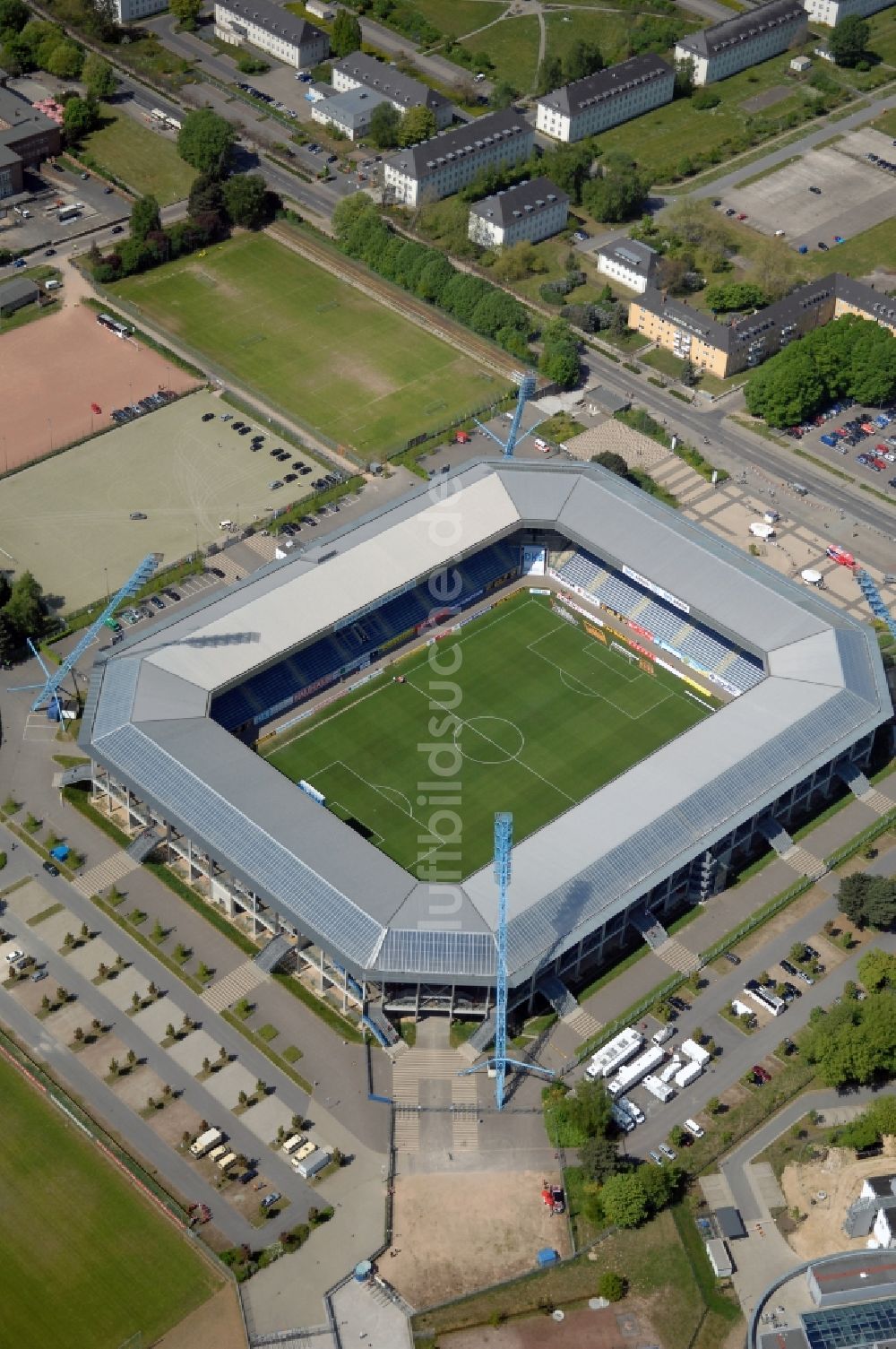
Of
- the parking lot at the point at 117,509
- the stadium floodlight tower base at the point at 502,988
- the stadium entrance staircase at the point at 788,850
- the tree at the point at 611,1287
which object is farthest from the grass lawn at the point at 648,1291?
the parking lot at the point at 117,509

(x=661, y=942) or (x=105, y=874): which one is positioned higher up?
(x=661, y=942)

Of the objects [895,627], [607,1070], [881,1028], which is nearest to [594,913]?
[607,1070]

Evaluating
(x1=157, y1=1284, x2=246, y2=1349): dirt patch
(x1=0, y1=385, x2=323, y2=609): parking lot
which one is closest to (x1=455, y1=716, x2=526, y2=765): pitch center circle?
(x1=0, y1=385, x2=323, y2=609): parking lot

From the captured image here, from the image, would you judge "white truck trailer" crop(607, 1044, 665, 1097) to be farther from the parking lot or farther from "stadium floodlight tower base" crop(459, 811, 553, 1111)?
the parking lot

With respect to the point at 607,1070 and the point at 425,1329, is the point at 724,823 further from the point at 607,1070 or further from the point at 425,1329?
the point at 425,1329

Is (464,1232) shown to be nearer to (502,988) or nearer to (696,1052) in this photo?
(502,988)

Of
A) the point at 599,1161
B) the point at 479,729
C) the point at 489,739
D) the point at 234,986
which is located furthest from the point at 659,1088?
the point at 479,729
